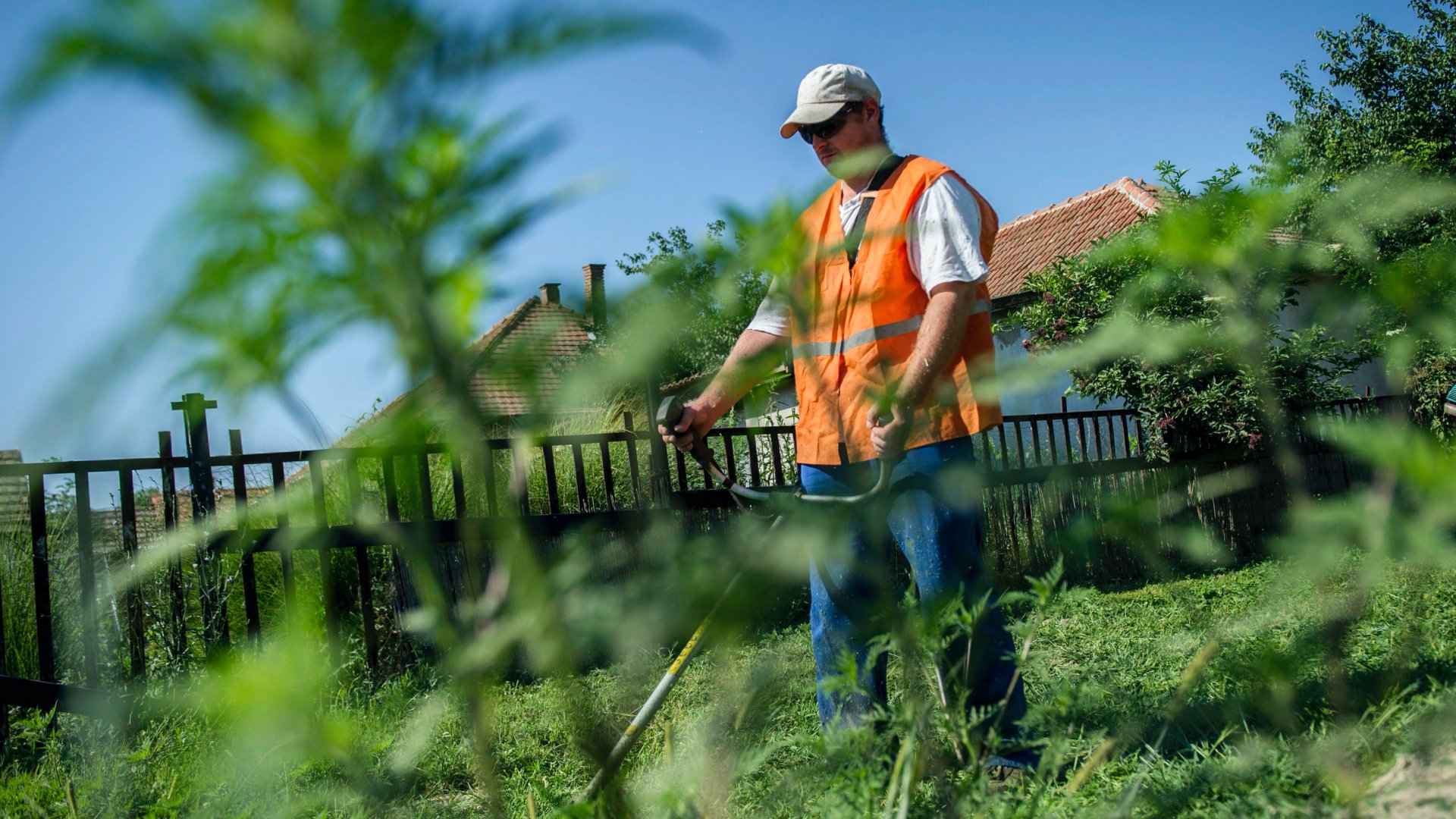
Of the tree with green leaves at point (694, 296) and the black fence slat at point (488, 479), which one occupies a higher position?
the tree with green leaves at point (694, 296)

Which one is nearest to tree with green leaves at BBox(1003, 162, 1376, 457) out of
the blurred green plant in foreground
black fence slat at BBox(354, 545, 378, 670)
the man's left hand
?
the blurred green plant in foreground

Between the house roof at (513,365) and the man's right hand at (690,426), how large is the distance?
90 cm

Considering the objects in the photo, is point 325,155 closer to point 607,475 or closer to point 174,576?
point 174,576

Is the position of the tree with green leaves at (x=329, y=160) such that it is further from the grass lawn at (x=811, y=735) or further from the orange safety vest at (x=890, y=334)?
the orange safety vest at (x=890, y=334)

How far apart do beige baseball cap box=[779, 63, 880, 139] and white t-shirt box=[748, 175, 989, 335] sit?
0.22 metres

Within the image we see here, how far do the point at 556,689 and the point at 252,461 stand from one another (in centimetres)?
419

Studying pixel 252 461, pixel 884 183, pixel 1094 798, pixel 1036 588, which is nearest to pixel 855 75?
pixel 884 183

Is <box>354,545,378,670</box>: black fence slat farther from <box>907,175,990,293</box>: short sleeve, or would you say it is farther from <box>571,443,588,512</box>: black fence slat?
<box>907,175,990,293</box>: short sleeve

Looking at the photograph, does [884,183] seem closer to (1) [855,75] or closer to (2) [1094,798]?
(1) [855,75]

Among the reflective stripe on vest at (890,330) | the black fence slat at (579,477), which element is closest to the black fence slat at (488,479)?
the reflective stripe on vest at (890,330)

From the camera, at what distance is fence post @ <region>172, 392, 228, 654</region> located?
380 cm

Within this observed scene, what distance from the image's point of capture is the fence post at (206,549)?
3.80 meters

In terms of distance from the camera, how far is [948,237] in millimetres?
2035

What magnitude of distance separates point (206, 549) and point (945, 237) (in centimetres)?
328
